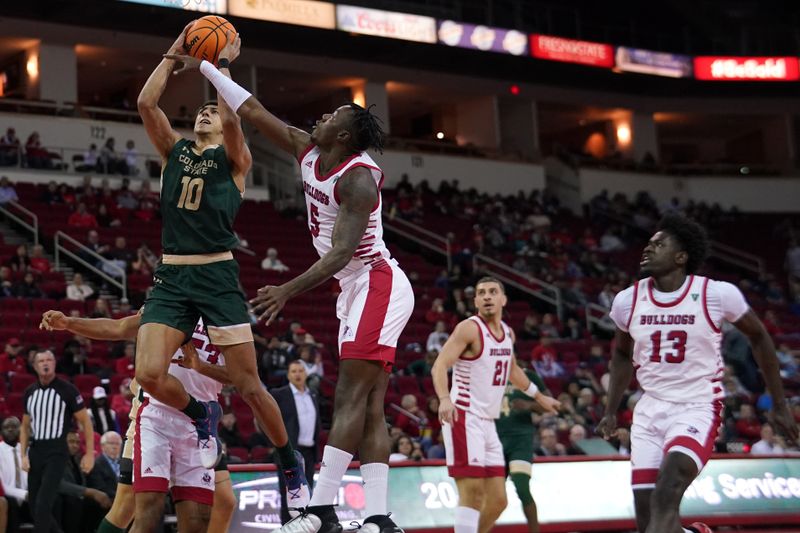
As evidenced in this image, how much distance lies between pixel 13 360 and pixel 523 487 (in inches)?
312

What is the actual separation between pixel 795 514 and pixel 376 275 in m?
10.5

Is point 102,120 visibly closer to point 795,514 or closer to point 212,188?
point 795,514

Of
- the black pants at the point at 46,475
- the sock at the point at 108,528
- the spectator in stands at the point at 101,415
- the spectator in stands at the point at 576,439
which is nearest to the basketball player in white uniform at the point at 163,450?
the sock at the point at 108,528

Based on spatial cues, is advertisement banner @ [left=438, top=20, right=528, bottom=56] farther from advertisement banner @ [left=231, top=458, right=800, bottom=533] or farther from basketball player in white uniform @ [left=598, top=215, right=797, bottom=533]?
basketball player in white uniform @ [left=598, top=215, right=797, bottom=533]

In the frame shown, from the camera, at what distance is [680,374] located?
298 inches

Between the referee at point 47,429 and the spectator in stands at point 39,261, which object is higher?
the spectator in stands at point 39,261

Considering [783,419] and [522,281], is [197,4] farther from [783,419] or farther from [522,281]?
[783,419]

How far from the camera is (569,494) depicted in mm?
14578

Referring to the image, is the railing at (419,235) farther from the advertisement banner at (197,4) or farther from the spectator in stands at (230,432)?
the spectator in stands at (230,432)

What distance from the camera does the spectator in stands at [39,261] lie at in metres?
19.9

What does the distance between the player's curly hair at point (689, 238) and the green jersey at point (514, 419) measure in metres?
4.80

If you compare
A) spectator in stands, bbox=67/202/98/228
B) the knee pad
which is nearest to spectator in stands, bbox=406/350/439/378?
spectator in stands, bbox=67/202/98/228

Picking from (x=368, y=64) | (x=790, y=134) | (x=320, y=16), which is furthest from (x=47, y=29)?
(x=790, y=134)

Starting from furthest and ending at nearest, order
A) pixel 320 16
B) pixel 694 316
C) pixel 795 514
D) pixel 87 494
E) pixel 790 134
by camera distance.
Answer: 1. pixel 790 134
2. pixel 320 16
3. pixel 795 514
4. pixel 87 494
5. pixel 694 316
